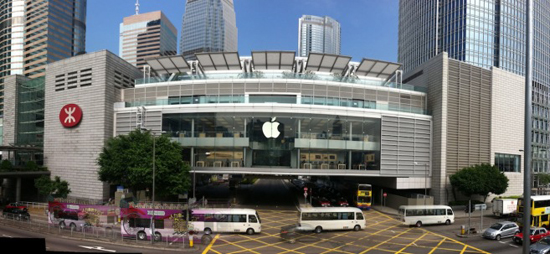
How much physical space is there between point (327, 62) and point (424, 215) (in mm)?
24430

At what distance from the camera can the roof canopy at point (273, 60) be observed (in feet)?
146

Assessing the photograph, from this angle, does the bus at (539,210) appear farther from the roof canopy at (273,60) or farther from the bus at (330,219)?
the roof canopy at (273,60)

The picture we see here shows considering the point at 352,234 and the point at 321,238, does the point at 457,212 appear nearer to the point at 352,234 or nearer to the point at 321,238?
the point at 352,234

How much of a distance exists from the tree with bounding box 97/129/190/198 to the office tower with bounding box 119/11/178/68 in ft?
503

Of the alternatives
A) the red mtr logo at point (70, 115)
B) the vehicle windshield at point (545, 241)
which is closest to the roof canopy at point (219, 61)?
the red mtr logo at point (70, 115)

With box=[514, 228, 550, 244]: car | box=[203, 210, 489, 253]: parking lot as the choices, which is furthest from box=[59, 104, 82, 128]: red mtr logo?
box=[514, 228, 550, 244]: car

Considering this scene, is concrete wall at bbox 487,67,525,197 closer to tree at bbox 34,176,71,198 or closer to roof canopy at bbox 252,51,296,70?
roof canopy at bbox 252,51,296,70

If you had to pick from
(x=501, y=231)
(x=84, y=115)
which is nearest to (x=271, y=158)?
(x=501, y=231)

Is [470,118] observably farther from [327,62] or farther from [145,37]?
[145,37]

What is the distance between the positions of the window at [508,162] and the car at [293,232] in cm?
3596

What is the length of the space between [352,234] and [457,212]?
21.1m

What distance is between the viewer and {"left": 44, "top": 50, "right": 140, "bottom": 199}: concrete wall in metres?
42.4

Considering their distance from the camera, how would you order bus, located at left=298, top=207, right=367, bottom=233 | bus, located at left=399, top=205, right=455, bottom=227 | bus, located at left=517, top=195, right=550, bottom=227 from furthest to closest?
1. bus, located at left=399, top=205, right=455, bottom=227
2. bus, located at left=517, top=195, right=550, bottom=227
3. bus, located at left=298, top=207, right=367, bottom=233

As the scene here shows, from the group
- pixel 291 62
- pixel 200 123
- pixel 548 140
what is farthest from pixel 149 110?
pixel 548 140
